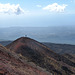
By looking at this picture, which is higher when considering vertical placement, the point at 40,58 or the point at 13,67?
the point at 13,67

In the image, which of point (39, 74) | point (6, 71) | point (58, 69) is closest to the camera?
point (6, 71)

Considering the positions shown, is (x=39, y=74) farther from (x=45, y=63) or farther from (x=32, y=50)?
(x=32, y=50)

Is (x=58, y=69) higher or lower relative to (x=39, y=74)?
lower

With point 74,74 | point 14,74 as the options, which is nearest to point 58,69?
point 74,74

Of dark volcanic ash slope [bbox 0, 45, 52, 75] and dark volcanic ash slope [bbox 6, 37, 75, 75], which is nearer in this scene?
dark volcanic ash slope [bbox 0, 45, 52, 75]

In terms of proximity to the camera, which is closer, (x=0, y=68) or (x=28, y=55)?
(x=0, y=68)

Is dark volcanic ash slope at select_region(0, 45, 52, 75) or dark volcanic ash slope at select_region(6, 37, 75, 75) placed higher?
dark volcanic ash slope at select_region(0, 45, 52, 75)

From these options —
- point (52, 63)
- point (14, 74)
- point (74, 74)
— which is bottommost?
point (74, 74)

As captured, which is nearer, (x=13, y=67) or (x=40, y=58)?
(x=13, y=67)

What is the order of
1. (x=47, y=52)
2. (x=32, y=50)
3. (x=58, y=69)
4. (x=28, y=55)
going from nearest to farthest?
(x=58, y=69), (x=28, y=55), (x=32, y=50), (x=47, y=52)

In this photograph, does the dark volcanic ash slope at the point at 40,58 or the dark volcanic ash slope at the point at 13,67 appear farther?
the dark volcanic ash slope at the point at 40,58

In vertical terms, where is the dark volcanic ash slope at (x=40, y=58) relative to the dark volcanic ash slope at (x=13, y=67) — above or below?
below
